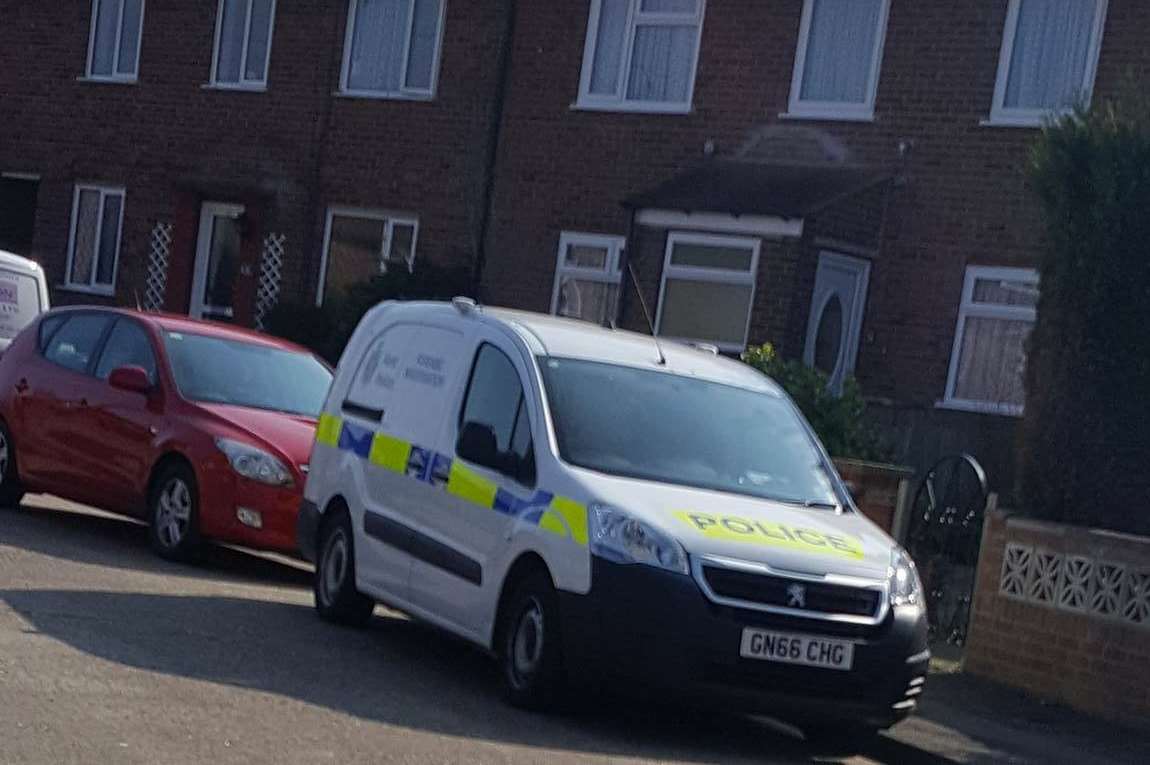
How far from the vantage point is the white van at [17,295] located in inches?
691

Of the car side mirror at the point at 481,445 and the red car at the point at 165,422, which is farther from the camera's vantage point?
the red car at the point at 165,422

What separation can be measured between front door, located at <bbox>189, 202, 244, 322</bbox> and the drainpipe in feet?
16.5

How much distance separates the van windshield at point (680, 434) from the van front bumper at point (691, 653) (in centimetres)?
89

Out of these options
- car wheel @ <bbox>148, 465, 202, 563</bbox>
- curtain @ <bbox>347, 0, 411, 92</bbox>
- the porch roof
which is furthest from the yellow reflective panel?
curtain @ <bbox>347, 0, 411, 92</bbox>

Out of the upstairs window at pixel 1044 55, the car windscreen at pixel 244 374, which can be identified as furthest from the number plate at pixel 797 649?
the upstairs window at pixel 1044 55

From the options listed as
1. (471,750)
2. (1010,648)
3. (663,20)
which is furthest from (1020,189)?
(471,750)

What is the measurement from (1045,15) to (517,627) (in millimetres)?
12921

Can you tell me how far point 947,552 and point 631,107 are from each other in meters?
10.9

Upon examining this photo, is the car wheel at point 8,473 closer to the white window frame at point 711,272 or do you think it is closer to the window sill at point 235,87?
the white window frame at point 711,272

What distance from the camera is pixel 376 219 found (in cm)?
2606

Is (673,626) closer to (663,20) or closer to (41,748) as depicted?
(41,748)

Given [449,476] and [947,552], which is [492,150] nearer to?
[947,552]

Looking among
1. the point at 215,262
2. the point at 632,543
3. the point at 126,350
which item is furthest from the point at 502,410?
the point at 215,262

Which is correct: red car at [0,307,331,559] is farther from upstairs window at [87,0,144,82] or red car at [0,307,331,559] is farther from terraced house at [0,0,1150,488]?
upstairs window at [87,0,144,82]
